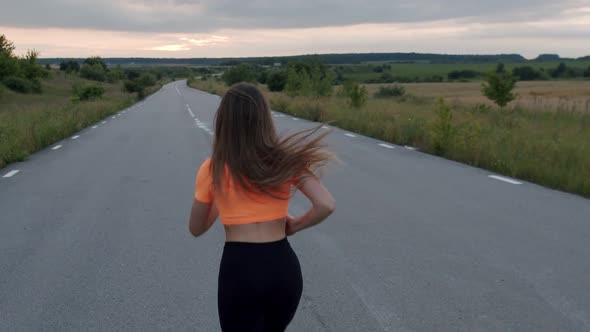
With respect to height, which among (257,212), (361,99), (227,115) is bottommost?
(361,99)

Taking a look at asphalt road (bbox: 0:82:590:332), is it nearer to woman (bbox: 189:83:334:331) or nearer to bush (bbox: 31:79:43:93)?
woman (bbox: 189:83:334:331)

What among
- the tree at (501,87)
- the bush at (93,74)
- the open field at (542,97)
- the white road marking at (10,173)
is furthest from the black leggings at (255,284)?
the bush at (93,74)

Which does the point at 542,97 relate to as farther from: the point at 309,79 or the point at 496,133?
the point at 496,133

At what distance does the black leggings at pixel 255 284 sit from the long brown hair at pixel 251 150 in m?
0.25

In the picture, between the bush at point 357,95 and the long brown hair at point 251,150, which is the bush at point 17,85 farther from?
the long brown hair at point 251,150

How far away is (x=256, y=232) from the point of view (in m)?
2.77

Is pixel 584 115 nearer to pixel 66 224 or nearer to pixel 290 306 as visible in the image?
pixel 66 224

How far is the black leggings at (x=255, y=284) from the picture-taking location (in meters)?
2.70

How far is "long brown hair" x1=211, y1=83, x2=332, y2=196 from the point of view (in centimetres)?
275

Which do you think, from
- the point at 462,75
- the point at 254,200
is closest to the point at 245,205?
the point at 254,200

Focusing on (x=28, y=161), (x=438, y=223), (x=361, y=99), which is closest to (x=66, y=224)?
(x=438, y=223)

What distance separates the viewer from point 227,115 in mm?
2764

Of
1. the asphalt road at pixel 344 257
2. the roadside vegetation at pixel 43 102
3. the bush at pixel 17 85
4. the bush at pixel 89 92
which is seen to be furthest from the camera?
the bush at pixel 17 85

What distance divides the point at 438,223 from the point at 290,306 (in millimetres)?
5576
